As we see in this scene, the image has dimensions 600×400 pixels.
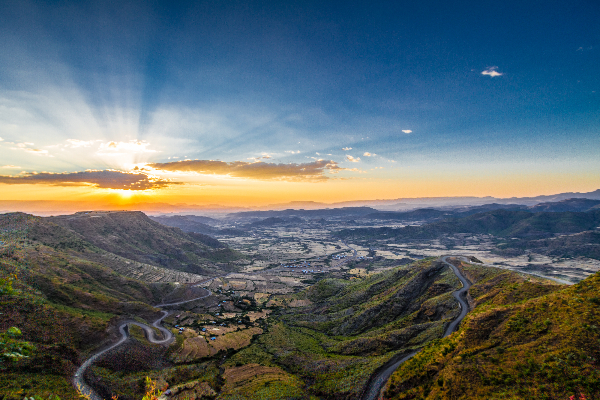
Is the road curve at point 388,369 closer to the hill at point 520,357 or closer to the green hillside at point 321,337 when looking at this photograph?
the green hillside at point 321,337

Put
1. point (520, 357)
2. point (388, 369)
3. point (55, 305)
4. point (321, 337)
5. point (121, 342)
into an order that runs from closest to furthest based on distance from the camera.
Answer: point (520, 357) < point (388, 369) < point (121, 342) < point (55, 305) < point (321, 337)

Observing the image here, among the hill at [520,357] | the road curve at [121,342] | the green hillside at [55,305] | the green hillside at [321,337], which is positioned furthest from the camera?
the road curve at [121,342]

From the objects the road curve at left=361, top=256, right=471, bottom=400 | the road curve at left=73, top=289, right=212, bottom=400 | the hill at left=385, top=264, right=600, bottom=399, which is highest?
the hill at left=385, top=264, right=600, bottom=399

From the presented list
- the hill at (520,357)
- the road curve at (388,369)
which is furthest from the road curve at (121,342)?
the hill at (520,357)

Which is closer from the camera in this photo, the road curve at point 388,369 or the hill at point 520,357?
the hill at point 520,357

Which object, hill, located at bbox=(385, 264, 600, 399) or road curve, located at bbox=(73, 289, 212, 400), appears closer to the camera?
hill, located at bbox=(385, 264, 600, 399)

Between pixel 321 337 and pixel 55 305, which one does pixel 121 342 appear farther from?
pixel 321 337

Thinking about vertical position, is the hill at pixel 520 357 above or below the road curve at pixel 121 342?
above

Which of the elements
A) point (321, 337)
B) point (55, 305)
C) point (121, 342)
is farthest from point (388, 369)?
point (55, 305)

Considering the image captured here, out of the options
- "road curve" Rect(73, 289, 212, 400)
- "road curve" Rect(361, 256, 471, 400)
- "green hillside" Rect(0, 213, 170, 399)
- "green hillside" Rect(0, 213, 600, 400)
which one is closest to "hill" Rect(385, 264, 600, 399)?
"green hillside" Rect(0, 213, 600, 400)

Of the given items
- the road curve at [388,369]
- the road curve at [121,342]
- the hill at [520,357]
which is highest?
the hill at [520,357]

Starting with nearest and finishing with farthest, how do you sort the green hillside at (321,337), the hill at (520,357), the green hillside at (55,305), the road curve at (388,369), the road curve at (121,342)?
the hill at (520,357) → the green hillside at (321,337) → the road curve at (388,369) → the green hillside at (55,305) → the road curve at (121,342)

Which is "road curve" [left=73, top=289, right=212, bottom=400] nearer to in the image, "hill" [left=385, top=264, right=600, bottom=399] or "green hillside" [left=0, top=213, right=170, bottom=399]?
"green hillside" [left=0, top=213, right=170, bottom=399]
